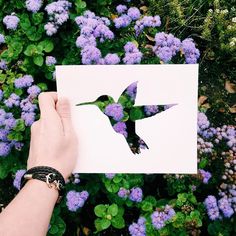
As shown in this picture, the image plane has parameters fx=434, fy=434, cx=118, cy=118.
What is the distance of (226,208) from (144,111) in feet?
2.20

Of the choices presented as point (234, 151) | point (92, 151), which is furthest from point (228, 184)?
point (92, 151)

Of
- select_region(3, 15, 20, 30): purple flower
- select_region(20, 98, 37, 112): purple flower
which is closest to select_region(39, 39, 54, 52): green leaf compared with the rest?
select_region(3, 15, 20, 30): purple flower

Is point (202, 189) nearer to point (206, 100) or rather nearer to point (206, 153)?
point (206, 153)

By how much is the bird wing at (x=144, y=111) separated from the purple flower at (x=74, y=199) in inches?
19.2

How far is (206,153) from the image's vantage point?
2465mm

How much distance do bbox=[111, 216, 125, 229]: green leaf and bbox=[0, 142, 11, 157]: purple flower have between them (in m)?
0.69

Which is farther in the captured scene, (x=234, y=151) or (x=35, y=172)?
(x=234, y=151)

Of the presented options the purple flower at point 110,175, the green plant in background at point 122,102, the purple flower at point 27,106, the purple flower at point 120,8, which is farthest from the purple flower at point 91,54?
the purple flower at point 110,175

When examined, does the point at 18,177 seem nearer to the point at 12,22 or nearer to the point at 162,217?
the point at 162,217

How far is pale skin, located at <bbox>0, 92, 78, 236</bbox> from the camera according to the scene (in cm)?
149

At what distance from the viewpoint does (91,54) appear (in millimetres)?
2340

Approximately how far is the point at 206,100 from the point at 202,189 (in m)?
0.68

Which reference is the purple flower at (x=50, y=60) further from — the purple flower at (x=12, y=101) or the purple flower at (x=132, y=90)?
the purple flower at (x=132, y=90)

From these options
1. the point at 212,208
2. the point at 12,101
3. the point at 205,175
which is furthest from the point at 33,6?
the point at 212,208
